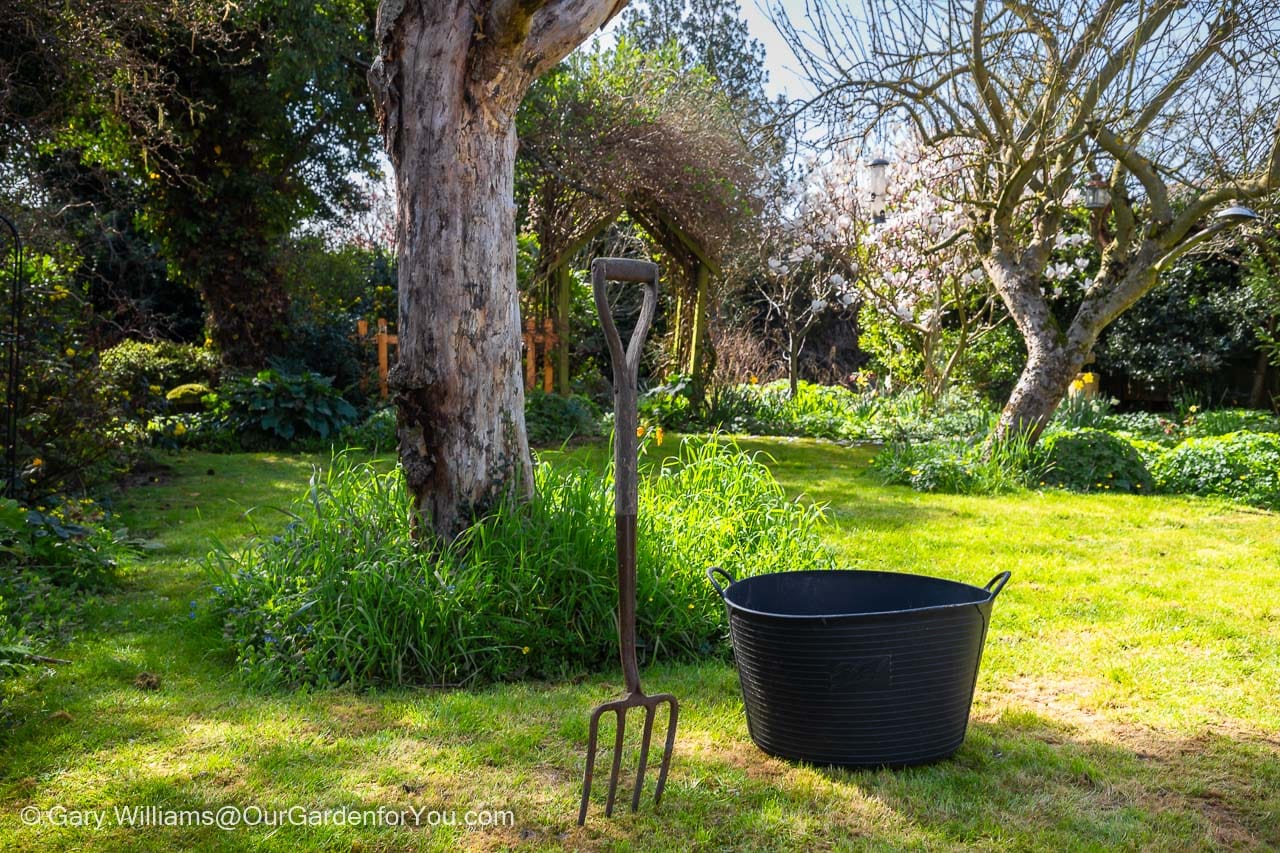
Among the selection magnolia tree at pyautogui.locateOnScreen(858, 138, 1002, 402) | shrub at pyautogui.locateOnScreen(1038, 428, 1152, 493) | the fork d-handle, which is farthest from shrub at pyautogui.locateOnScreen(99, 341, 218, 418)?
shrub at pyautogui.locateOnScreen(1038, 428, 1152, 493)

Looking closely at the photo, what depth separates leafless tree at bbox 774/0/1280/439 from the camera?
6.27 m

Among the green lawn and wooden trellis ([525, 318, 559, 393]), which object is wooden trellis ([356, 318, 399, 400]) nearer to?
wooden trellis ([525, 318, 559, 393])

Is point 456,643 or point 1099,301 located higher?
point 1099,301

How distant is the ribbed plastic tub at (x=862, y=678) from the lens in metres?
2.60

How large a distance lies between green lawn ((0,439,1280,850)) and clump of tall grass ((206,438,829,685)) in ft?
0.49

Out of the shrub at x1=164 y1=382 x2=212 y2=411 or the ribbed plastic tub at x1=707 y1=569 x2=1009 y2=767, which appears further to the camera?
the shrub at x1=164 y1=382 x2=212 y2=411

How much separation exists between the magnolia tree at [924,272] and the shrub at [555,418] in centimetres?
419

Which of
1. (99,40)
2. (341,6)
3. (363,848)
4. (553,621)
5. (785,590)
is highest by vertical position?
(341,6)

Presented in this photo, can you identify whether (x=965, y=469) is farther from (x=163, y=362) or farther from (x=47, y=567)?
(x=163, y=362)

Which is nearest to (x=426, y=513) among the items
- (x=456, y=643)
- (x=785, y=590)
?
(x=456, y=643)

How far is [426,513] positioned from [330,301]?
912 centimetres

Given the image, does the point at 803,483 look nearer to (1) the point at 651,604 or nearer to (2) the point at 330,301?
(1) the point at 651,604

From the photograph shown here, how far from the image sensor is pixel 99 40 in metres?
6.00

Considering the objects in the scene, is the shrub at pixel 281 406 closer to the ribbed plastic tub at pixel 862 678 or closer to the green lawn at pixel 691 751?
the green lawn at pixel 691 751
